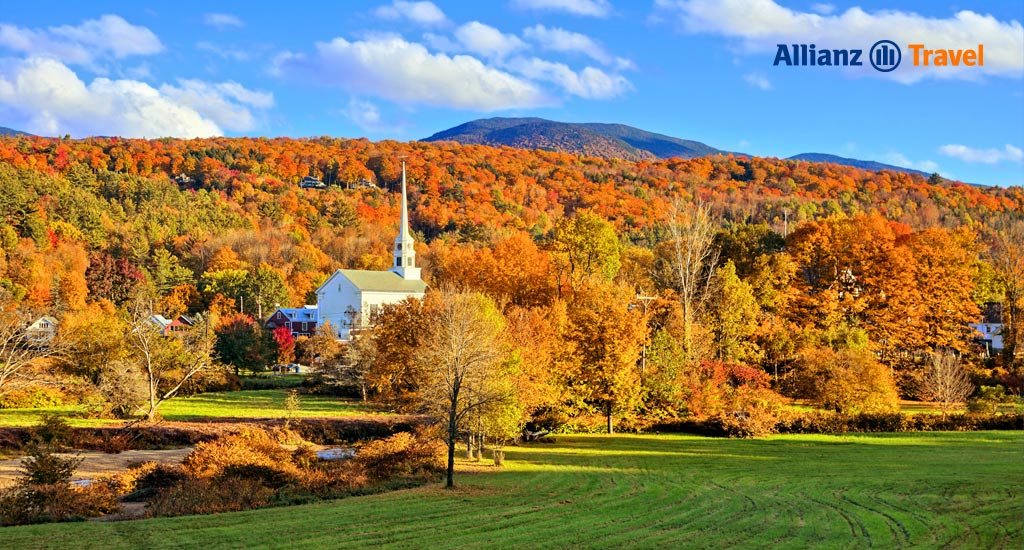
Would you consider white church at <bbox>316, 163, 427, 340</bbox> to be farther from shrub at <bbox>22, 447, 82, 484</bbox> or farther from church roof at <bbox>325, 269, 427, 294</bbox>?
shrub at <bbox>22, 447, 82, 484</bbox>

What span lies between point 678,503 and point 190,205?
110 m

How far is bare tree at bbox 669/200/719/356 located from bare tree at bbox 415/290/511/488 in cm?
1714

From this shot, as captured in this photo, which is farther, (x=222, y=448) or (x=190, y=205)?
(x=190, y=205)

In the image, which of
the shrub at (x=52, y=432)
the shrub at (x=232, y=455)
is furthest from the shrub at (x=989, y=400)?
the shrub at (x=52, y=432)

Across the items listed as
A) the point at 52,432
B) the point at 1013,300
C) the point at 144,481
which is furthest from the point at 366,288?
the point at 144,481

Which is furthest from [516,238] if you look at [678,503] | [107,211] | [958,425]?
[107,211]

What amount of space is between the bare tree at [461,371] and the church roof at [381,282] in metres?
50.5

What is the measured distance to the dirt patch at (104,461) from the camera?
2747 centimetres

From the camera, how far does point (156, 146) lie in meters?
148

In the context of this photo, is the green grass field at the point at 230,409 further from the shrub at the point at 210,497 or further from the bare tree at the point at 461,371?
the shrub at the point at 210,497

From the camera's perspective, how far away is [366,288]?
83.4m

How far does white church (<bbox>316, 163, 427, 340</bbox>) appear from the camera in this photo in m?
83.2

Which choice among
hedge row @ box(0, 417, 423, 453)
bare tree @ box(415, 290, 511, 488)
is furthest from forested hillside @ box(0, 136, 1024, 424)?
hedge row @ box(0, 417, 423, 453)

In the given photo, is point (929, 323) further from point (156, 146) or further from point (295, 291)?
point (156, 146)
